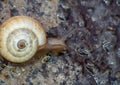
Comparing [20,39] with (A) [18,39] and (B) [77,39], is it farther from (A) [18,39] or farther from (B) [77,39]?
(B) [77,39]

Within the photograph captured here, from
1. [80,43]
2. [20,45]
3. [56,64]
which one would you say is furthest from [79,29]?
[20,45]

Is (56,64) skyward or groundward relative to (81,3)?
groundward

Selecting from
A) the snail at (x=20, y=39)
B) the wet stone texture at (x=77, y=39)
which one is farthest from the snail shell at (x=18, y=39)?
the wet stone texture at (x=77, y=39)

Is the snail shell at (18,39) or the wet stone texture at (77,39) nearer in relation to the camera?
the snail shell at (18,39)

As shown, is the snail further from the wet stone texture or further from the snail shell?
the wet stone texture

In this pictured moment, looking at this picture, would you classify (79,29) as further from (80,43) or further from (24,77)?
(24,77)

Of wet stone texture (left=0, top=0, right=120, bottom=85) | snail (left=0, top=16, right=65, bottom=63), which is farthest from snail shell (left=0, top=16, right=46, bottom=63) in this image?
wet stone texture (left=0, top=0, right=120, bottom=85)

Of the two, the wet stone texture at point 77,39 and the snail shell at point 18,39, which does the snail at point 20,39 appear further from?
the wet stone texture at point 77,39
